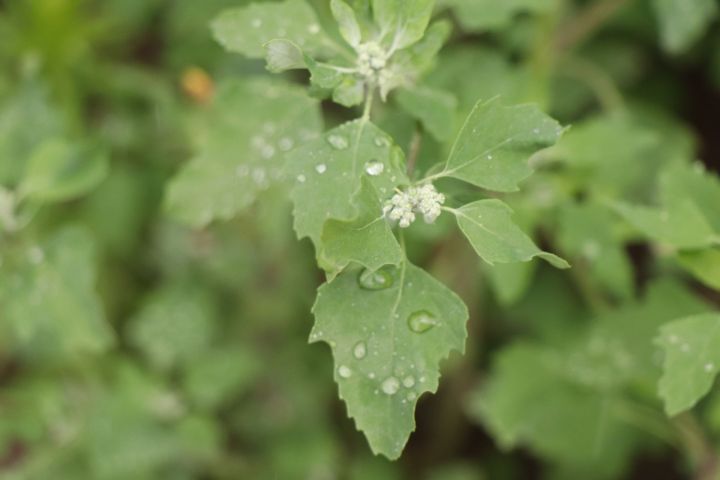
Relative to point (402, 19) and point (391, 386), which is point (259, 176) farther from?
point (391, 386)

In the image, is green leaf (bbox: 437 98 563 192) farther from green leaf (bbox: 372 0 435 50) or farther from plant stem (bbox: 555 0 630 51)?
plant stem (bbox: 555 0 630 51)

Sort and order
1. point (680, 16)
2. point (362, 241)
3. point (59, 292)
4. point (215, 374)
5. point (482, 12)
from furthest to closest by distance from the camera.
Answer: point (215, 374) < point (680, 16) < point (59, 292) < point (482, 12) < point (362, 241)

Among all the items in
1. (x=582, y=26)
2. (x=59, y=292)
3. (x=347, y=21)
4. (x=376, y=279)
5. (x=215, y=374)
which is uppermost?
(x=347, y=21)

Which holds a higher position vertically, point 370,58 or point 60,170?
point 370,58

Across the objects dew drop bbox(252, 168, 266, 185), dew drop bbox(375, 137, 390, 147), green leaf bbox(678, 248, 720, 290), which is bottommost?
green leaf bbox(678, 248, 720, 290)

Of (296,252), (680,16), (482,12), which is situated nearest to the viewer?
(482,12)

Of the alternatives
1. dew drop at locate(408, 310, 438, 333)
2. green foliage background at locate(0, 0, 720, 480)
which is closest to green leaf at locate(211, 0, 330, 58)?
green foliage background at locate(0, 0, 720, 480)

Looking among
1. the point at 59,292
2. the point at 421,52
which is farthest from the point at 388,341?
the point at 59,292
